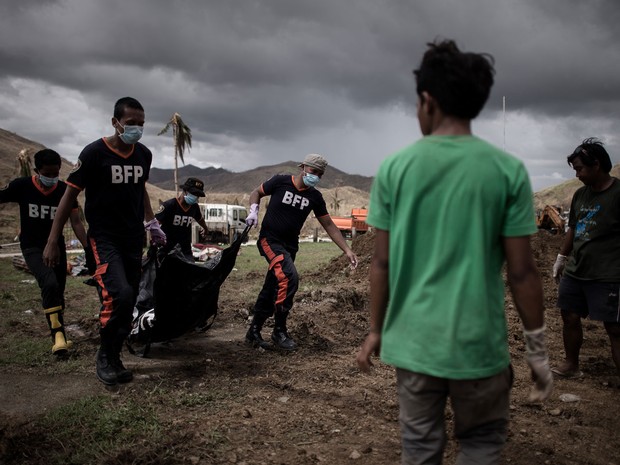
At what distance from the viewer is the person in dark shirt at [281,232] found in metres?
5.11

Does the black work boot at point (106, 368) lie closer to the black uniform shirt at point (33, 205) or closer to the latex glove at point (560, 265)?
the black uniform shirt at point (33, 205)

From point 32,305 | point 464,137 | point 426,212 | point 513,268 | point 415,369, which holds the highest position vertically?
point 464,137

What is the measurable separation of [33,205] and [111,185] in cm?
143

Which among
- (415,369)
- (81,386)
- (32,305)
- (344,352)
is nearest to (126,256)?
(81,386)

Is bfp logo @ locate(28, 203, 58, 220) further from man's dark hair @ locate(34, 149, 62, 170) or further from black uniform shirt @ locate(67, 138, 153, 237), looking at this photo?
black uniform shirt @ locate(67, 138, 153, 237)

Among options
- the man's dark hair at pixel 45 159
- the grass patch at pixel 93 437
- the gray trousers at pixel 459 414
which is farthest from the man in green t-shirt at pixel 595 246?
the man's dark hair at pixel 45 159

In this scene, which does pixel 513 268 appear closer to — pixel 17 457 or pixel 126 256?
pixel 17 457

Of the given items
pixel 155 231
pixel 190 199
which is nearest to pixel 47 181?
pixel 155 231

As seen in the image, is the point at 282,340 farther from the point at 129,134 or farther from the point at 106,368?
the point at 129,134

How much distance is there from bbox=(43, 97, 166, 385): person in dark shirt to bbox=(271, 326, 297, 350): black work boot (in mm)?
1624

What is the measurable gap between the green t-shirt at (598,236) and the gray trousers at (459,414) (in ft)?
8.59

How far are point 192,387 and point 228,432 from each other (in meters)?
0.93

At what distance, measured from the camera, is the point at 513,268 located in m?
1.71

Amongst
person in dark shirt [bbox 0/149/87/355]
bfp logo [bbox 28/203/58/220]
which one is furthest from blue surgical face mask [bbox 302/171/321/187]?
bfp logo [bbox 28/203/58/220]
